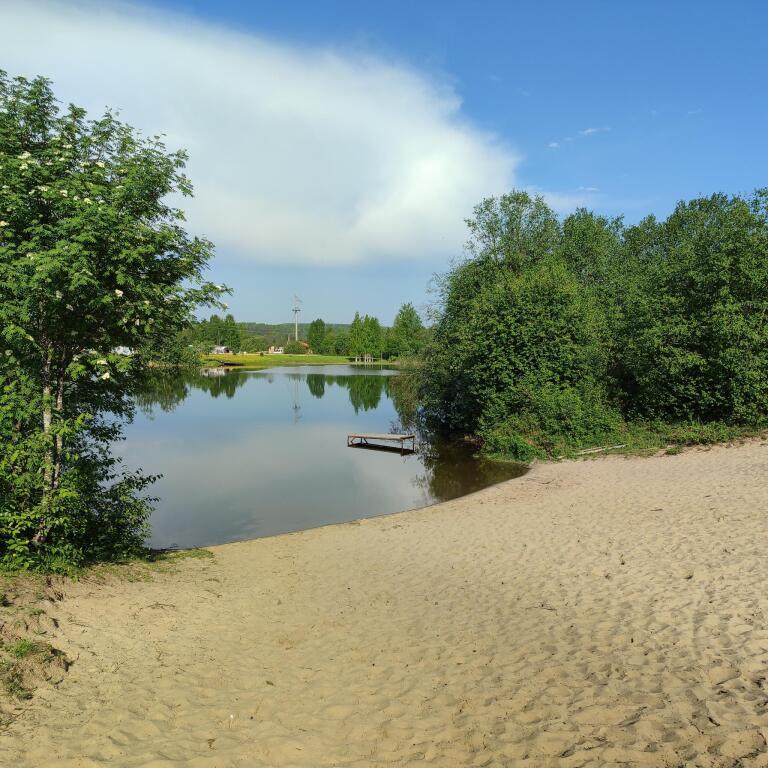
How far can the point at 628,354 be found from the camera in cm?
2506

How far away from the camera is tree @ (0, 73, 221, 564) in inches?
264

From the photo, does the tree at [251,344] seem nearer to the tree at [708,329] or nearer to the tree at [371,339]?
the tree at [371,339]

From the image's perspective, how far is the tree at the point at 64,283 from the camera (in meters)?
6.71

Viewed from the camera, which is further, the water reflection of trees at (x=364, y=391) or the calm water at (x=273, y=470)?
the water reflection of trees at (x=364, y=391)

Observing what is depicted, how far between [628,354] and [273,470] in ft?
57.0

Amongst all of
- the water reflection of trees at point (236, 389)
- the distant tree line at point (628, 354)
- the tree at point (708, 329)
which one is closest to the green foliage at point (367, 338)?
the water reflection of trees at point (236, 389)

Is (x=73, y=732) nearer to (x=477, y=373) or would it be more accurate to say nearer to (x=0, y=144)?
(x=0, y=144)

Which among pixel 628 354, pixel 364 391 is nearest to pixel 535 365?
pixel 628 354

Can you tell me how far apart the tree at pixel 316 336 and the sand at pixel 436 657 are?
13773cm

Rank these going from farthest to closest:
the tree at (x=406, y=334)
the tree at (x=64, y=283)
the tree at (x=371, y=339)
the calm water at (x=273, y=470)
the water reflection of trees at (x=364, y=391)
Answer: the tree at (x=371, y=339) → the water reflection of trees at (x=364, y=391) → the tree at (x=406, y=334) → the calm water at (x=273, y=470) → the tree at (x=64, y=283)

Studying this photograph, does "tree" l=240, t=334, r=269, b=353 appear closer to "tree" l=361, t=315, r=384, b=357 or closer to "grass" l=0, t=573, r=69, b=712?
"tree" l=361, t=315, r=384, b=357

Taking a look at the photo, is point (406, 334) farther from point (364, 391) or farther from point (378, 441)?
point (378, 441)

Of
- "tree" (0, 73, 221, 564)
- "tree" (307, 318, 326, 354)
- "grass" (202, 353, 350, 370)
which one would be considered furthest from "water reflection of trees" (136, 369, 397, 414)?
"tree" (307, 318, 326, 354)

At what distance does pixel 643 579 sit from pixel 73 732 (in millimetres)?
7443
